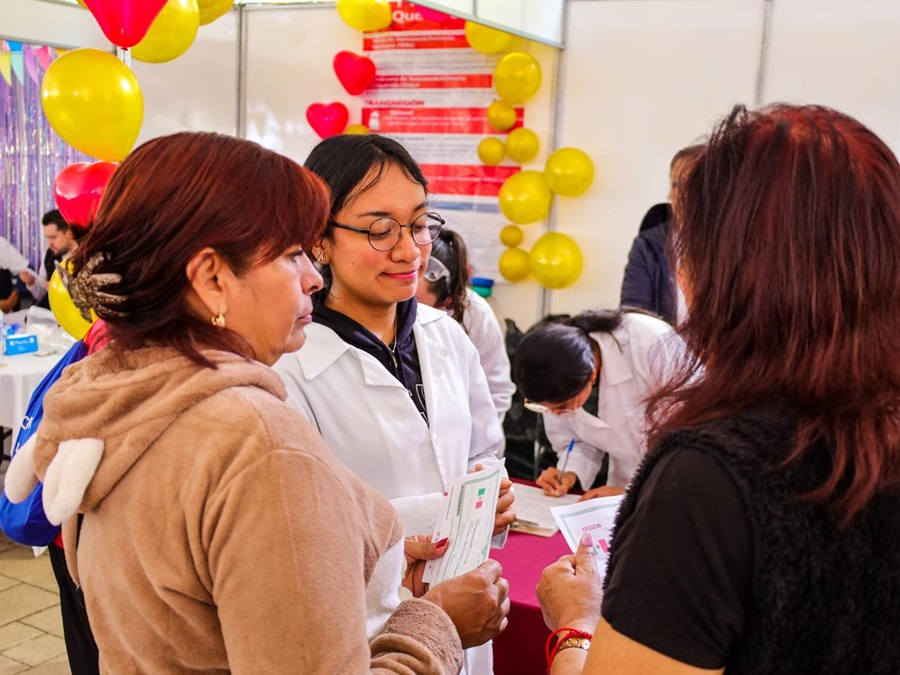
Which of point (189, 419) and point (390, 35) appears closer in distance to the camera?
point (189, 419)

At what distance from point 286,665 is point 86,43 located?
233 inches

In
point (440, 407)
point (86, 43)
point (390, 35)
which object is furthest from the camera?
point (86, 43)

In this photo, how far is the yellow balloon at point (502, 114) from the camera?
15.3ft

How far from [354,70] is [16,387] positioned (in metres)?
2.62

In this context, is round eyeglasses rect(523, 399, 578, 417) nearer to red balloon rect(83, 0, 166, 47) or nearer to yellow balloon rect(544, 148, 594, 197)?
red balloon rect(83, 0, 166, 47)

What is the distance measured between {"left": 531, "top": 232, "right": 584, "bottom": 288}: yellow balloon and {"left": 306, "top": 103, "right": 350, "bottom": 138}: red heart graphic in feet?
5.11

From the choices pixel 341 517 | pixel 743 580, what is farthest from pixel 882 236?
pixel 341 517

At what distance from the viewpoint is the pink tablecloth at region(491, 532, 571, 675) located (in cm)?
183

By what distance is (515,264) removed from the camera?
15.4 ft

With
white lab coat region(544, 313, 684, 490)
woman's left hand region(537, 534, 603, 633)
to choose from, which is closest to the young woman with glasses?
woman's left hand region(537, 534, 603, 633)

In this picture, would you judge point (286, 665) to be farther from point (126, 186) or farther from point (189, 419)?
point (126, 186)

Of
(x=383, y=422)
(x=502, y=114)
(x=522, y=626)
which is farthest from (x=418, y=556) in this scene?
(x=502, y=114)

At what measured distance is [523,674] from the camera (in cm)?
189

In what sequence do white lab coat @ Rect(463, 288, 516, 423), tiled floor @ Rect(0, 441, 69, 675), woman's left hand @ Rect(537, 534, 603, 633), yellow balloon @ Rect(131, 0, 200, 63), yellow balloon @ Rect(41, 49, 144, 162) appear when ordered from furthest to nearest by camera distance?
white lab coat @ Rect(463, 288, 516, 423)
yellow balloon @ Rect(131, 0, 200, 63)
tiled floor @ Rect(0, 441, 69, 675)
yellow balloon @ Rect(41, 49, 144, 162)
woman's left hand @ Rect(537, 534, 603, 633)
